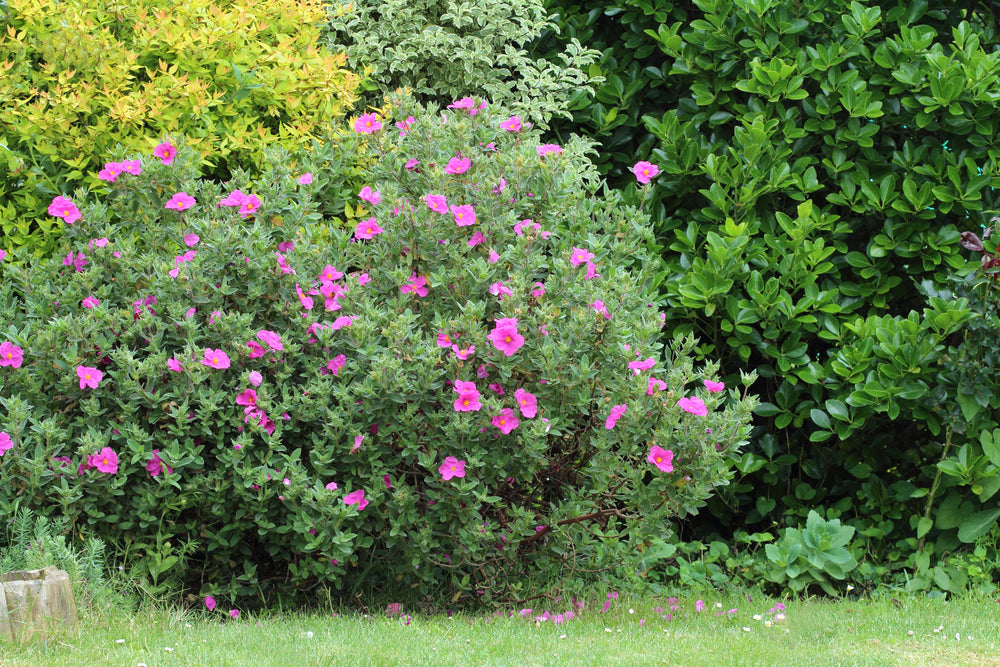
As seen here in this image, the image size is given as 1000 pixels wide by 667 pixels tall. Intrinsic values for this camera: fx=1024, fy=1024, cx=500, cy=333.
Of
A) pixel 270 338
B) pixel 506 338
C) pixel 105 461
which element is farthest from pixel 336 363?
pixel 105 461

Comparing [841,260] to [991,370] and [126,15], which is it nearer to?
[991,370]

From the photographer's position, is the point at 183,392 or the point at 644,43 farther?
the point at 644,43

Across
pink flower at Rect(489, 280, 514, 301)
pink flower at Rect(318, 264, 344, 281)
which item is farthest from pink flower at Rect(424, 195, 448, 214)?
pink flower at Rect(318, 264, 344, 281)

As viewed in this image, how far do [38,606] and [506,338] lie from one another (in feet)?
5.95

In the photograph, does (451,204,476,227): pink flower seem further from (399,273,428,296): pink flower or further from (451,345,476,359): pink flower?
(451,345,476,359): pink flower

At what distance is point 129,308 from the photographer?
4113 mm

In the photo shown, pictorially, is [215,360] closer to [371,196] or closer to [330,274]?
[330,274]

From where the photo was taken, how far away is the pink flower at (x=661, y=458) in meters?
3.80

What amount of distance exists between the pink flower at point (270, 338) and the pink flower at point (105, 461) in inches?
27.4

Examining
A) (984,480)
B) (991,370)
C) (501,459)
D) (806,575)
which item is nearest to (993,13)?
(991,370)

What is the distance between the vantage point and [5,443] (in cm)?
378

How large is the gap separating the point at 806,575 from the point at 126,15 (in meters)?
4.23

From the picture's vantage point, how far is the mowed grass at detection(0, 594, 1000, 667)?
10.8 ft

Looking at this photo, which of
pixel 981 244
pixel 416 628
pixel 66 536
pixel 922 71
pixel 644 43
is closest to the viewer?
pixel 416 628
